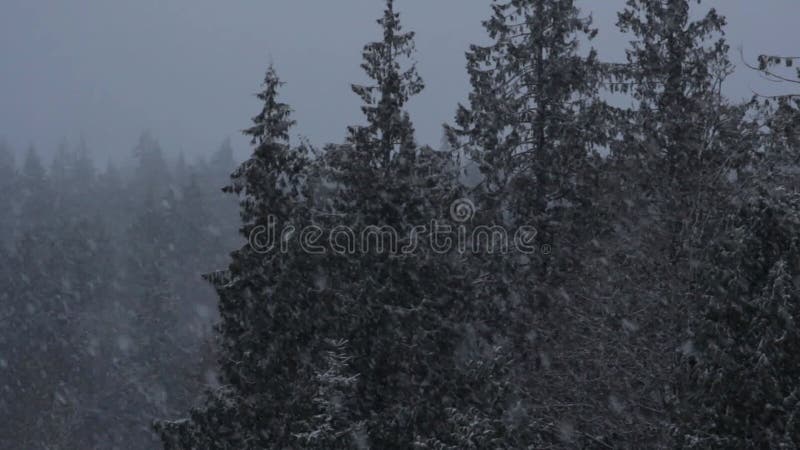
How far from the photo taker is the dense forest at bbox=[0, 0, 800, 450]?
920 centimetres

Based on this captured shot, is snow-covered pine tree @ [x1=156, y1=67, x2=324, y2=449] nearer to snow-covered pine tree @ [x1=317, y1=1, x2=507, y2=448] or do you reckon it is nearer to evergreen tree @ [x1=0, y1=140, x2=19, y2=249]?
snow-covered pine tree @ [x1=317, y1=1, x2=507, y2=448]

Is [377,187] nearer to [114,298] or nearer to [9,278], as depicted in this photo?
[9,278]

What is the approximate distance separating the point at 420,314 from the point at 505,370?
225cm

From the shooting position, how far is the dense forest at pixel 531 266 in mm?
9195

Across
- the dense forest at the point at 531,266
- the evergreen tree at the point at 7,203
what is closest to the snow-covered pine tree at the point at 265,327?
the dense forest at the point at 531,266

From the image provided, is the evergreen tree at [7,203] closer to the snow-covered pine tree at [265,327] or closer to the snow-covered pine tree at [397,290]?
the snow-covered pine tree at [265,327]

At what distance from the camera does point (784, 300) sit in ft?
28.1

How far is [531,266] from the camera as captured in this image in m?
15.6

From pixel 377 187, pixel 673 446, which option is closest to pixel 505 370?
pixel 673 446

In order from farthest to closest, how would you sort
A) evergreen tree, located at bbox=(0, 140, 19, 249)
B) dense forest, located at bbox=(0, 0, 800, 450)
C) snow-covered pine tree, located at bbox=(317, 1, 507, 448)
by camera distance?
1. evergreen tree, located at bbox=(0, 140, 19, 249)
2. snow-covered pine tree, located at bbox=(317, 1, 507, 448)
3. dense forest, located at bbox=(0, 0, 800, 450)

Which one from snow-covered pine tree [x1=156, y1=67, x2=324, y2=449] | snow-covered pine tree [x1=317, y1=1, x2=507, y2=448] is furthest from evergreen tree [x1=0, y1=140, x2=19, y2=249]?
snow-covered pine tree [x1=317, y1=1, x2=507, y2=448]

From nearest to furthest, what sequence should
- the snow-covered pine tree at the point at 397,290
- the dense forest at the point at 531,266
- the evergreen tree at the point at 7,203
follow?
the dense forest at the point at 531,266 → the snow-covered pine tree at the point at 397,290 → the evergreen tree at the point at 7,203

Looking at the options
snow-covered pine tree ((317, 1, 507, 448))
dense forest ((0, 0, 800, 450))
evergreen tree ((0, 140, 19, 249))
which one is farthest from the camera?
evergreen tree ((0, 140, 19, 249))

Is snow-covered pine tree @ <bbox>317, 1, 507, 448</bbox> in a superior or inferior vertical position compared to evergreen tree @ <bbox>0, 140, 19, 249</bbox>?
inferior
